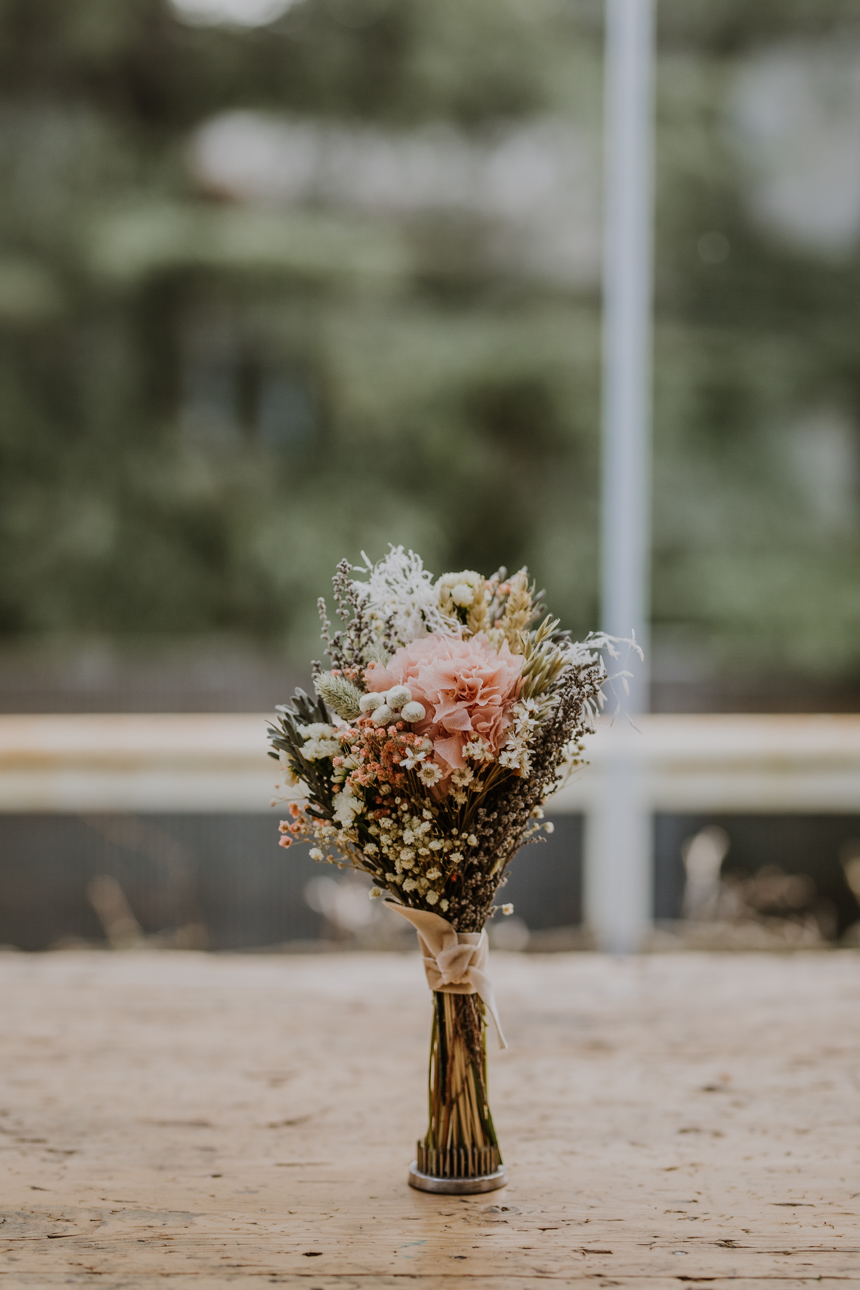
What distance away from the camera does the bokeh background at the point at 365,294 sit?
532 centimetres

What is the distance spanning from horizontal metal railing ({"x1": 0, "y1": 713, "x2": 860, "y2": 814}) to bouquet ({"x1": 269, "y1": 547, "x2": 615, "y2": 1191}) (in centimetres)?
Result: 215

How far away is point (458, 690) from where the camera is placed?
93cm

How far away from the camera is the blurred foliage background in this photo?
5.32 metres

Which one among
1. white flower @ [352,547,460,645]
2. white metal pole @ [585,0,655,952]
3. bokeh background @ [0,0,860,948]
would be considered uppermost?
bokeh background @ [0,0,860,948]

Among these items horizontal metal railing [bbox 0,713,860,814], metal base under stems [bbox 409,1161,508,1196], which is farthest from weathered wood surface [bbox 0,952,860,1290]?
horizontal metal railing [bbox 0,713,860,814]

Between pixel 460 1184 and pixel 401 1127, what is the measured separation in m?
0.19

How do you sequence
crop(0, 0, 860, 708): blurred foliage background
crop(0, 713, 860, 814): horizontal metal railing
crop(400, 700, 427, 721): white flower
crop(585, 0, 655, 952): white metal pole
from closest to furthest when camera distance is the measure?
crop(400, 700, 427, 721): white flower, crop(585, 0, 655, 952): white metal pole, crop(0, 713, 860, 814): horizontal metal railing, crop(0, 0, 860, 708): blurred foliage background

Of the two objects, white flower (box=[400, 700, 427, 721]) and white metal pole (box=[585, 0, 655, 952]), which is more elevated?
white metal pole (box=[585, 0, 655, 952])

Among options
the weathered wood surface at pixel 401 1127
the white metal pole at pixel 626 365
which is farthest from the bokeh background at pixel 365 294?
the weathered wood surface at pixel 401 1127

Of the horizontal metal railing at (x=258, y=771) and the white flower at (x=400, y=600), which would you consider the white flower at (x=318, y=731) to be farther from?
the horizontal metal railing at (x=258, y=771)

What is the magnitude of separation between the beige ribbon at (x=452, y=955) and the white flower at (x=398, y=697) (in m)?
0.18

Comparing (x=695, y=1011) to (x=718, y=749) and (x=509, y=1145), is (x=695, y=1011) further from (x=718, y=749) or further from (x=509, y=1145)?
(x=718, y=749)

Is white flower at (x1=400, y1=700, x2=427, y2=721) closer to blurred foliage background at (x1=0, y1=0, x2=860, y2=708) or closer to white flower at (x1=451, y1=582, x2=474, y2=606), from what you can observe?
white flower at (x1=451, y1=582, x2=474, y2=606)

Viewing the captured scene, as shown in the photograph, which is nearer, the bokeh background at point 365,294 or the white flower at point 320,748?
the white flower at point 320,748
